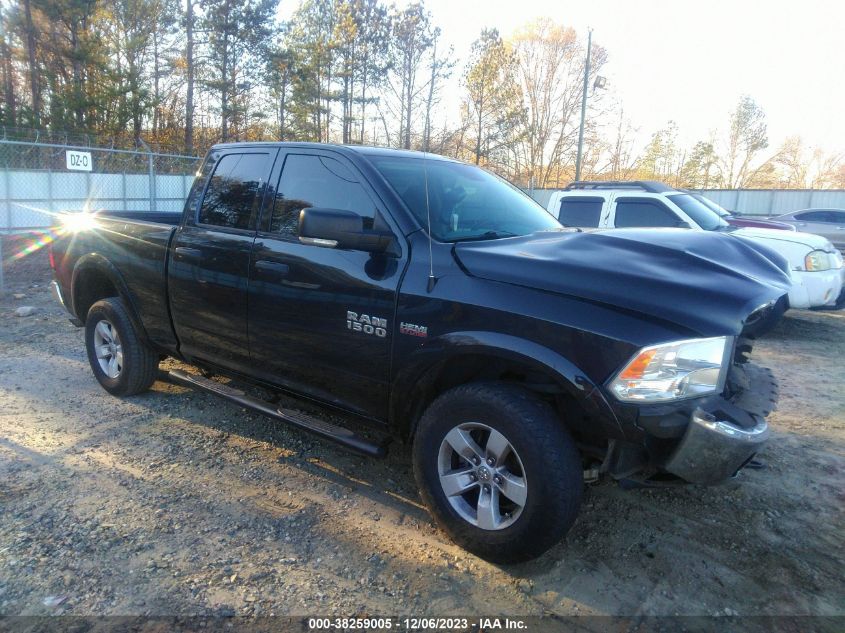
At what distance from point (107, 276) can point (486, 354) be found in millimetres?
3543

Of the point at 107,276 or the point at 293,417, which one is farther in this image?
the point at 107,276

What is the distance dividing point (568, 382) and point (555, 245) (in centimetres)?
81

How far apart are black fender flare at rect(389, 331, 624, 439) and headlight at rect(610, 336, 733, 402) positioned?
0.36 feet

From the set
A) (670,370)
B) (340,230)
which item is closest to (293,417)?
(340,230)

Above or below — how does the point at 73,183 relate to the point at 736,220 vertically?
above

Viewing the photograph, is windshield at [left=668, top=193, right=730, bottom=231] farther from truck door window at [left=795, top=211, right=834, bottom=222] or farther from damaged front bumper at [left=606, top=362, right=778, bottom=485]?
truck door window at [left=795, top=211, right=834, bottom=222]

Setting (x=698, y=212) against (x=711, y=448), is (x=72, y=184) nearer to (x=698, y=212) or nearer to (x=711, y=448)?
(x=698, y=212)

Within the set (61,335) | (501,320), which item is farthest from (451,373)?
(61,335)

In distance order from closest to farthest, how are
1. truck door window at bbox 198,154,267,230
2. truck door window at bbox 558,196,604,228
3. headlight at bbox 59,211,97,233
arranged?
truck door window at bbox 198,154,267,230
headlight at bbox 59,211,97,233
truck door window at bbox 558,196,604,228

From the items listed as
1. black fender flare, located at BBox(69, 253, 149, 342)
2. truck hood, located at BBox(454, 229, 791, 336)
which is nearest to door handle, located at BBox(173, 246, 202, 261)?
black fender flare, located at BBox(69, 253, 149, 342)

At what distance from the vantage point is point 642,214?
27.6 ft

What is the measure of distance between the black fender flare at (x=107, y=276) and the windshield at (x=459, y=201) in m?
2.37

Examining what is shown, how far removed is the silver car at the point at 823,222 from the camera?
14891mm

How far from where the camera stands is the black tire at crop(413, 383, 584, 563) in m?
2.52
